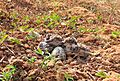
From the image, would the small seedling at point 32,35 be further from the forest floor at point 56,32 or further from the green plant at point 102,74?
the green plant at point 102,74

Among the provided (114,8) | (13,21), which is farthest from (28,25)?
(114,8)

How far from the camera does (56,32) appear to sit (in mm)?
5219

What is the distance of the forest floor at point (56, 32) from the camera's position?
332 centimetres

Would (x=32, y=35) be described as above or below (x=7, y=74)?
below

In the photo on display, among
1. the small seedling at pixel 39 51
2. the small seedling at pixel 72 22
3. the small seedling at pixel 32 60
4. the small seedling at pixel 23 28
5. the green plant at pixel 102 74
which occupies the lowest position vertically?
the small seedling at pixel 72 22

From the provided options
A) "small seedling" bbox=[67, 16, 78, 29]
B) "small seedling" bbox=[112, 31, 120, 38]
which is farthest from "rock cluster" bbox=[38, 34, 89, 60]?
"small seedling" bbox=[67, 16, 78, 29]

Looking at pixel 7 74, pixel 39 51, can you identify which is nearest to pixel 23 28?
pixel 39 51

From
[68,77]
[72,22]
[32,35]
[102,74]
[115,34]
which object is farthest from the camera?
[72,22]

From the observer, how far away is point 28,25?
210 inches

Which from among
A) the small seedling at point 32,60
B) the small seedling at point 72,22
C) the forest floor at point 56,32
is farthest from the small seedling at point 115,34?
the small seedling at point 32,60

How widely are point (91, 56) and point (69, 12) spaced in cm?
284

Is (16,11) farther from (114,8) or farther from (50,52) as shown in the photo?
(114,8)

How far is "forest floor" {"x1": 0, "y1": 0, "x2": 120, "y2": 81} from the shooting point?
3320 mm

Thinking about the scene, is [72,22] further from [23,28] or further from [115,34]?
[23,28]
